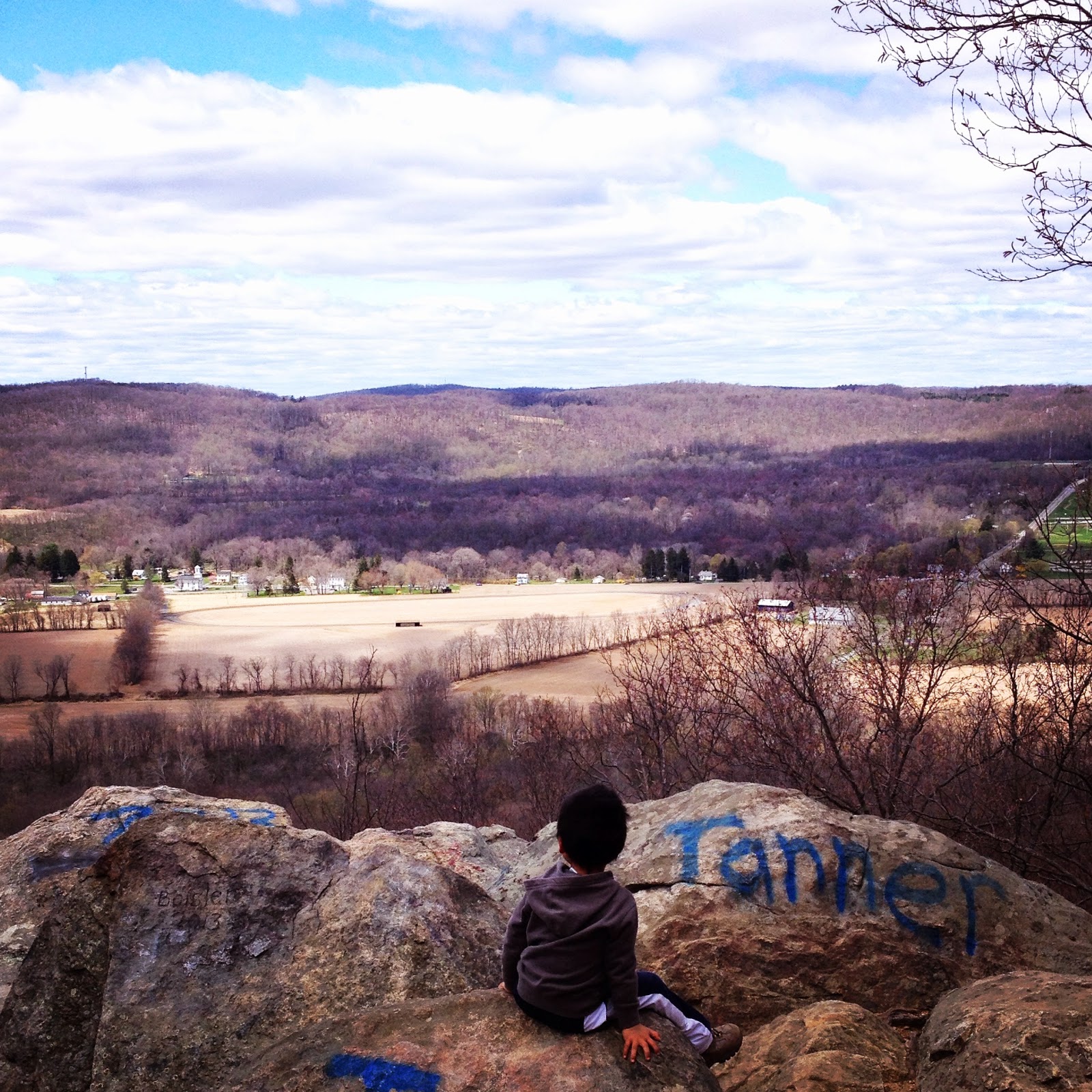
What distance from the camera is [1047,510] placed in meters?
9.84

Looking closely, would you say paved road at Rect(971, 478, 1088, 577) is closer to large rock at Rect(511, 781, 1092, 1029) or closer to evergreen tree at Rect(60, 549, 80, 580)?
large rock at Rect(511, 781, 1092, 1029)

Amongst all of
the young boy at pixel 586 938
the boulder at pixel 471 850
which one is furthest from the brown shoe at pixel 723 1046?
the boulder at pixel 471 850

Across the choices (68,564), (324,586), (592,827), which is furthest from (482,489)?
(592,827)

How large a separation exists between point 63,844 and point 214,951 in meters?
2.60

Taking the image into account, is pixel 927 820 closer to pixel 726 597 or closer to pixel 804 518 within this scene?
pixel 726 597

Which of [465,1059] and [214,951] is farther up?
[465,1059]

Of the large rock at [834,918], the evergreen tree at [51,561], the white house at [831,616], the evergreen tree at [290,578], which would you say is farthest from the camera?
the evergreen tree at [290,578]

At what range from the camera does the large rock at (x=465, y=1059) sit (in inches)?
165

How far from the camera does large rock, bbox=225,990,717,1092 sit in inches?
165

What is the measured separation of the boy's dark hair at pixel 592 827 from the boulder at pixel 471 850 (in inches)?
140

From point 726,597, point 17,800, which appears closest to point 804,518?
point 17,800

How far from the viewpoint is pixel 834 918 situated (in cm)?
668

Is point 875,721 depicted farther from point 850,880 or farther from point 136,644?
point 136,644

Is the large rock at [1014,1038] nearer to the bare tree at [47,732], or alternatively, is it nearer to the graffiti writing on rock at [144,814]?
the graffiti writing on rock at [144,814]
